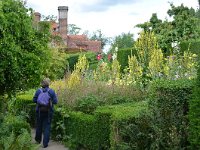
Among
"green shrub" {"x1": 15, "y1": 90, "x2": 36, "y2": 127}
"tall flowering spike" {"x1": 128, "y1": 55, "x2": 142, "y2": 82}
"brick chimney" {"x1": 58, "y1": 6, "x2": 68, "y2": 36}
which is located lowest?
"green shrub" {"x1": 15, "y1": 90, "x2": 36, "y2": 127}

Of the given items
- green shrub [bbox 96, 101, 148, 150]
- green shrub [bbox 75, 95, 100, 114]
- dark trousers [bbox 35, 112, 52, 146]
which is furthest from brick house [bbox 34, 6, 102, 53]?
green shrub [bbox 96, 101, 148, 150]

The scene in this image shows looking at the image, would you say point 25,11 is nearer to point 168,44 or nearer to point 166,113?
point 166,113

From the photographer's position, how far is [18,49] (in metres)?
9.41

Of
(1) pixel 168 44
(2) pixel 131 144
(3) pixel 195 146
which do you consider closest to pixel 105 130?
(2) pixel 131 144

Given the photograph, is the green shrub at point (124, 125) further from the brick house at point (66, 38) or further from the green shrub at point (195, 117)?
the brick house at point (66, 38)

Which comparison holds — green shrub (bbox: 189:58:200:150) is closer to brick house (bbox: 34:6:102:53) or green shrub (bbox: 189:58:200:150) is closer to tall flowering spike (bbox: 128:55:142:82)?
tall flowering spike (bbox: 128:55:142:82)

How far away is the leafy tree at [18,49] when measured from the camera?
924 centimetres

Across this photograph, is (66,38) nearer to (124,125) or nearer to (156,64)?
(156,64)

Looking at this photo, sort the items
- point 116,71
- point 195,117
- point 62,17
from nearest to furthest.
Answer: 1. point 195,117
2. point 116,71
3. point 62,17

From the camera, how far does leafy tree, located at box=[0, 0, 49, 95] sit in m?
9.24

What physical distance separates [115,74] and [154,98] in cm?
567

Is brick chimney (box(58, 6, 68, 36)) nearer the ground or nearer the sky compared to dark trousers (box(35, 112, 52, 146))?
nearer the sky

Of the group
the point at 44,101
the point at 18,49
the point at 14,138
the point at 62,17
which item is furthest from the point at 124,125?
the point at 62,17

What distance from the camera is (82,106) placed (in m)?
11.7
